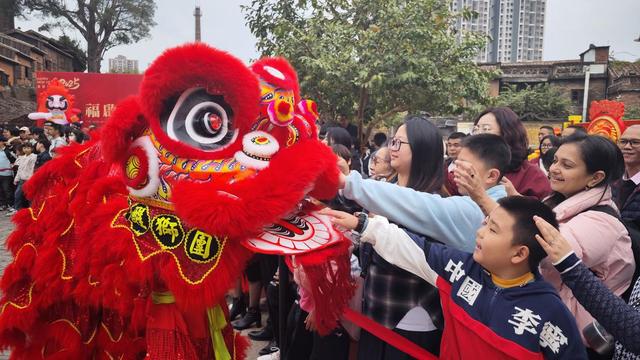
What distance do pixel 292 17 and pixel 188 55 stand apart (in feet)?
28.8

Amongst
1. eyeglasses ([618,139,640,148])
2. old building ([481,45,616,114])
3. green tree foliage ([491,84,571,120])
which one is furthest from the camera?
old building ([481,45,616,114])

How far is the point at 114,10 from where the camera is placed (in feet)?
95.9

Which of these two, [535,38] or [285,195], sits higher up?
[535,38]

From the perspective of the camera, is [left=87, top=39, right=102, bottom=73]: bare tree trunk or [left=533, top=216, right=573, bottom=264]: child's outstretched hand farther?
[left=87, top=39, right=102, bottom=73]: bare tree trunk

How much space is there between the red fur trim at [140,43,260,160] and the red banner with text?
33.1 feet

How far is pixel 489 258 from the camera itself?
1503 mm

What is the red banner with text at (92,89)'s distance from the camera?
10750 millimetres

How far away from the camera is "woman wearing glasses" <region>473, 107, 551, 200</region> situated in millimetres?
2611

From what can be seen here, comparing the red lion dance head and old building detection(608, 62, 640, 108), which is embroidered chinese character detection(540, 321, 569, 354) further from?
old building detection(608, 62, 640, 108)

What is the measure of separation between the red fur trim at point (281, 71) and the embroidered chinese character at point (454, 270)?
89 cm

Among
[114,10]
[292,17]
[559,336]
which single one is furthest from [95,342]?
[114,10]

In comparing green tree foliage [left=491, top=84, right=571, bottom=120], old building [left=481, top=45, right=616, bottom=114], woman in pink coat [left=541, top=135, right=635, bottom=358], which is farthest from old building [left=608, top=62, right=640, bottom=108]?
woman in pink coat [left=541, top=135, right=635, bottom=358]

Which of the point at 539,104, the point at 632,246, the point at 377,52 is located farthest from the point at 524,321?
the point at 539,104

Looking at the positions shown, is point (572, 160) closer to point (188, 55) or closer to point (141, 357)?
point (188, 55)
